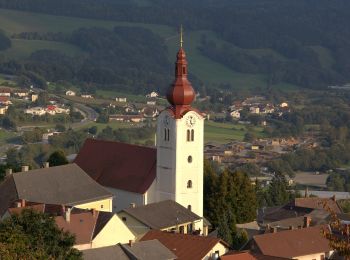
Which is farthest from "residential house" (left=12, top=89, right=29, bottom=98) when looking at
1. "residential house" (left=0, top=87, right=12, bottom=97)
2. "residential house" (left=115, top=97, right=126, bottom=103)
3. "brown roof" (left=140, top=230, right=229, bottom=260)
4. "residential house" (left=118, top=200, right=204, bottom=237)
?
"brown roof" (left=140, top=230, right=229, bottom=260)

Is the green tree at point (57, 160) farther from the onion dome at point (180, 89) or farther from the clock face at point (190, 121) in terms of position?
the clock face at point (190, 121)

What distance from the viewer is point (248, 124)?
14975 centimetres

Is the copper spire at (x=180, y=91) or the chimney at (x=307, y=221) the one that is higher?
the copper spire at (x=180, y=91)

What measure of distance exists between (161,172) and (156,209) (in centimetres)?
433

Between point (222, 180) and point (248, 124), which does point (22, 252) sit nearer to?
point (222, 180)

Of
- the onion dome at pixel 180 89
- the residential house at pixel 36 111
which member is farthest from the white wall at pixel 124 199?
the residential house at pixel 36 111

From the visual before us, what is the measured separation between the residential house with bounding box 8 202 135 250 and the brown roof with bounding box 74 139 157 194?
8734 mm

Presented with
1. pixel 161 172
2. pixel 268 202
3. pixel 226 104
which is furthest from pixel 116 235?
pixel 226 104

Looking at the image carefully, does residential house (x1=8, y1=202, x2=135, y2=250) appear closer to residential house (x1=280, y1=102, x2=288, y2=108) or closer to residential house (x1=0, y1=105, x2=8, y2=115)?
residential house (x1=0, y1=105, x2=8, y2=115)

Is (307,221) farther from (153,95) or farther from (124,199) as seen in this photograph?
(153,95)

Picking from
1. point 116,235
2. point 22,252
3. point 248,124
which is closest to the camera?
point 22,252

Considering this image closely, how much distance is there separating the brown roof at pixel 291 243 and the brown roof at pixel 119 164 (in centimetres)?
927

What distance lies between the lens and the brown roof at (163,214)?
51031 mm

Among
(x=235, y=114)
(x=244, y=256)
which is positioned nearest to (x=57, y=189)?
(x=244, y=256)
